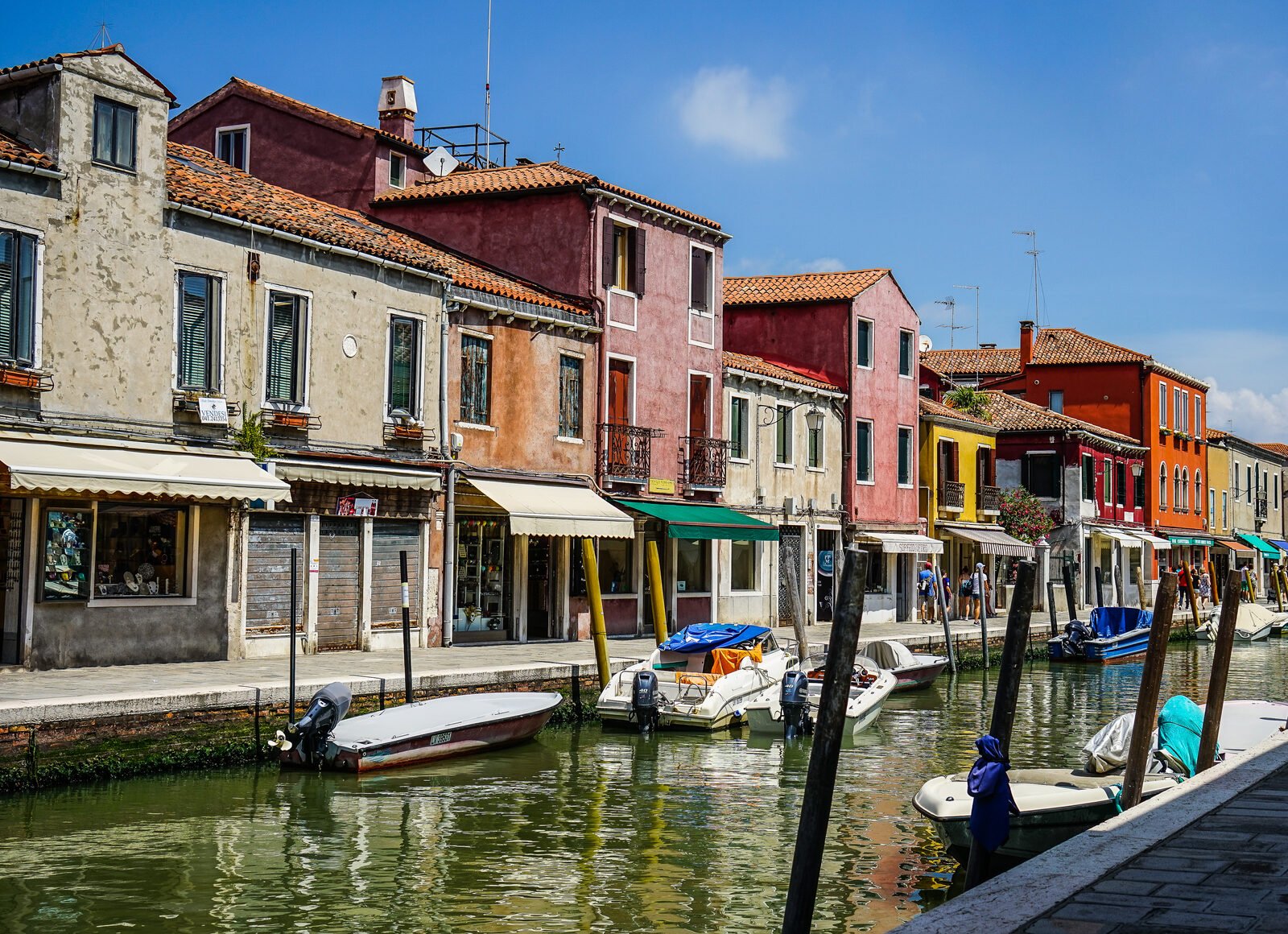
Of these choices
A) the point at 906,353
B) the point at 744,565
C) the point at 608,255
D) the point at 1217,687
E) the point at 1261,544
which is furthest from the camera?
the point at 1261,544

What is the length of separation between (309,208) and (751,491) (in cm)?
1274

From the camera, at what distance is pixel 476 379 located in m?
24.9

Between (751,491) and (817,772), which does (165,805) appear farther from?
(751,491)

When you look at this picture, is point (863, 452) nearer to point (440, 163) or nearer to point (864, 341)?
point (864, 341)

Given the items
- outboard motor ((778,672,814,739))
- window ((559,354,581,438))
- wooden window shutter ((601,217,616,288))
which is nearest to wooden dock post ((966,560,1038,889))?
outboard motor ((778,672,814,739))

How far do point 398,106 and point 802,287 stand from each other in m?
11.7

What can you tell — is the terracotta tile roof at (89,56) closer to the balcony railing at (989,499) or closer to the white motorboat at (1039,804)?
the white motorboat at (1039,804)

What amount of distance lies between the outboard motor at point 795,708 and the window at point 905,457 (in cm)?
1929

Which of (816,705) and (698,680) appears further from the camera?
(816,705)

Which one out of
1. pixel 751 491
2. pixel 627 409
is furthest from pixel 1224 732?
pixel 751 491

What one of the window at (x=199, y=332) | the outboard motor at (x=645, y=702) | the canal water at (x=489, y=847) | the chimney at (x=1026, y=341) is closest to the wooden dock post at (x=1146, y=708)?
the canal water at (x=489, y=847)

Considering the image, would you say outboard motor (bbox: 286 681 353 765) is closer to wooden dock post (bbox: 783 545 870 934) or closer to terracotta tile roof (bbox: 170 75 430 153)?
wooden dock post (bbox: 783 545 870 934)

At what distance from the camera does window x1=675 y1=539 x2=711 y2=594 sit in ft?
99.7

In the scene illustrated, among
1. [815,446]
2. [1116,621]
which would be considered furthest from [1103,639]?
[815,446]
